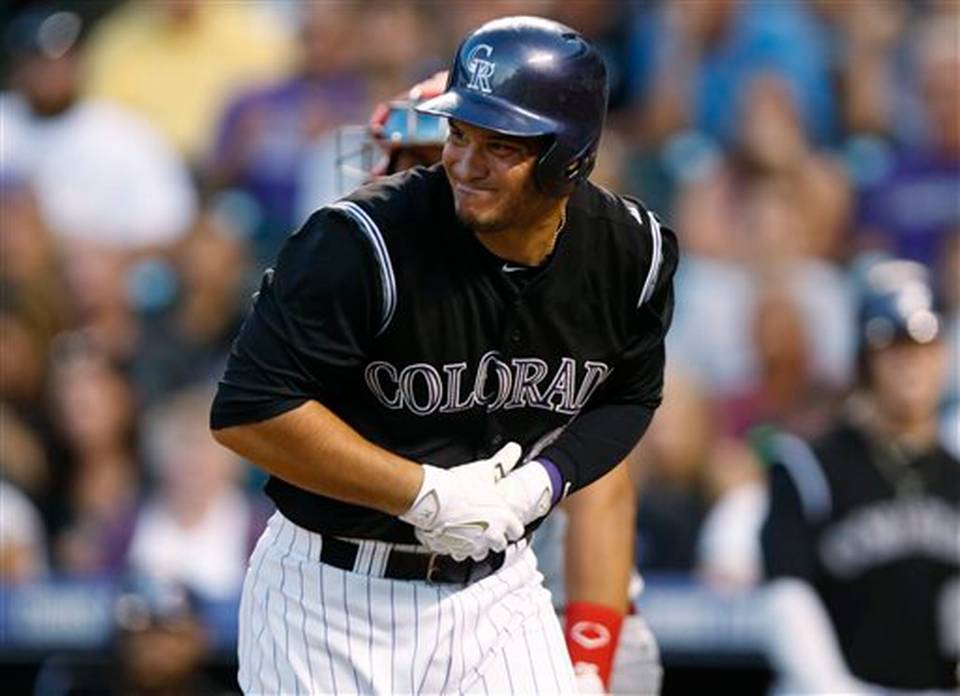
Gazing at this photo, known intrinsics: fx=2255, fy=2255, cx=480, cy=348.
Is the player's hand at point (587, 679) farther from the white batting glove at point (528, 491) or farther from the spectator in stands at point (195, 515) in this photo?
the spectator in stands at point (195, 515)

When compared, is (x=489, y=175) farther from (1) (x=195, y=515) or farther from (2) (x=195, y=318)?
(2) (x=195, y=318)

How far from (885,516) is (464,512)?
3.02 metres

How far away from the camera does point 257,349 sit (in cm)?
383

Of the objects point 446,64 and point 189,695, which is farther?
point 446,64

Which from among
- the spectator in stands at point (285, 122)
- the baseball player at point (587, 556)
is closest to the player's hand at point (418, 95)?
the baseball player at point (587, 556)

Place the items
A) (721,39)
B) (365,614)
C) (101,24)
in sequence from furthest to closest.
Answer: (101,24), (721,39), (365,614)

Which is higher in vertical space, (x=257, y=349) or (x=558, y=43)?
(x=558, y=43)

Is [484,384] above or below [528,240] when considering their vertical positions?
below

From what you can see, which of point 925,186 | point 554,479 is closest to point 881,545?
point 925,186

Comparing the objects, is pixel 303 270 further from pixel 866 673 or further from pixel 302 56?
pixel 302 56

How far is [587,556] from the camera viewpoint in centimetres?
458

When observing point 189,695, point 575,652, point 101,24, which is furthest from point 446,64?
point 575,652

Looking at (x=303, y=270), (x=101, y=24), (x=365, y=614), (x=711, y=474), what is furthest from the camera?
(x=101, y=24)

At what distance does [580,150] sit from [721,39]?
4.91 meters
